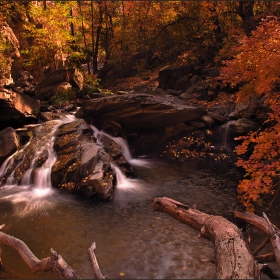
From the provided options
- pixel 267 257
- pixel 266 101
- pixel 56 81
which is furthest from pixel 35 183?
pixel 56 81

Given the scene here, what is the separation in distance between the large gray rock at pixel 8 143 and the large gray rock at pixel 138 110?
13.2 ft

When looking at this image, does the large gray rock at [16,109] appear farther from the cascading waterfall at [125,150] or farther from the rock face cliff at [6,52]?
the cascading waterfall at [125,150]

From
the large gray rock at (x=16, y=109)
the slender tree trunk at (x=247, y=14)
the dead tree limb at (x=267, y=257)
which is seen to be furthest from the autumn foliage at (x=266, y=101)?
the large gray rock at (x=16, y=109)

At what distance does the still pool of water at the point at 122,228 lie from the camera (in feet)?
17.5

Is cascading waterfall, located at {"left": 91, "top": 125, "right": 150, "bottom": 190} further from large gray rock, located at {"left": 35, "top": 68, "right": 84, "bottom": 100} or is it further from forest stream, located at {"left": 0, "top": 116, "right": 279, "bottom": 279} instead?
large gray rock, located at {"left": 35, "top": 68, "right": 84, "bottom": 100}

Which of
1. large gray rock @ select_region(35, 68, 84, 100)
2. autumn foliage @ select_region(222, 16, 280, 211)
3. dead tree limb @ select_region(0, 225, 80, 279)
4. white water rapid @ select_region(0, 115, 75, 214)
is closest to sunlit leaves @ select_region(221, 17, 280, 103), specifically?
autumn foliage @ select_region(222, 16, 280, 211)

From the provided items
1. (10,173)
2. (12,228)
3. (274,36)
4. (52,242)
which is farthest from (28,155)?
(274,36)

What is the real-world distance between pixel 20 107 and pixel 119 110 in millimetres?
5232

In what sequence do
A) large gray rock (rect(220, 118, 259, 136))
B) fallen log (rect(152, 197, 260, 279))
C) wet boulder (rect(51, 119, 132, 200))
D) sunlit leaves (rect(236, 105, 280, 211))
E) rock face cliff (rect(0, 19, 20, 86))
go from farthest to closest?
rock face cliff (rect(0, 19, 20, 86)) → large gray rock (rect(220, 118, 259, 136)) → wet boulder (rect(51, 119, 132, 200)) → sunlit leaves (rect(236, 105, 280, 211)) → fallen log (rect(152, 197, 260, 279))

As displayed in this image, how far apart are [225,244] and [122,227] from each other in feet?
10.7

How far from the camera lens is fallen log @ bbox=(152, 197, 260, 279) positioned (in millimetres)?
3908

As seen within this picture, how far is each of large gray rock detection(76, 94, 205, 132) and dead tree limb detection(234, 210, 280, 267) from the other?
8.57 meters

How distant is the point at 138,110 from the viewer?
1386 centimetres

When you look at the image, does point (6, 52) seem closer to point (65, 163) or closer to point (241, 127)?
point (65, 163)
